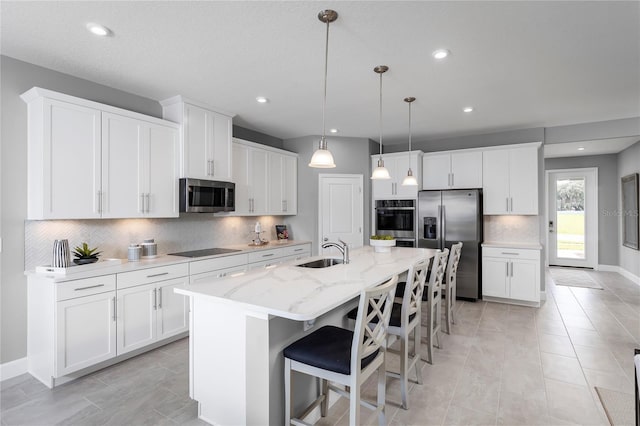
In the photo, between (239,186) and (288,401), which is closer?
(288,401)

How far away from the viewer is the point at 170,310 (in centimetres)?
333

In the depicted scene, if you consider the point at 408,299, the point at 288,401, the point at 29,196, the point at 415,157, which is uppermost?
the point at 415,157

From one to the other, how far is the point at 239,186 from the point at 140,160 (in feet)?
4.78

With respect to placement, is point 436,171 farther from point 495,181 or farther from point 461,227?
point 461,227

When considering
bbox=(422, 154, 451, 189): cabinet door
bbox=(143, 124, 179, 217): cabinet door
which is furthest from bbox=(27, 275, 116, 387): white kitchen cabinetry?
bbox=(422, 154, 451, 189): cabinet door

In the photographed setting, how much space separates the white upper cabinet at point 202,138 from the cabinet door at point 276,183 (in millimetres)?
975

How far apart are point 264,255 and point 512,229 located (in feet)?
13.1

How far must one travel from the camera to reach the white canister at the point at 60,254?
8.75 ft

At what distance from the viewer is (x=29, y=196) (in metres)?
2.77

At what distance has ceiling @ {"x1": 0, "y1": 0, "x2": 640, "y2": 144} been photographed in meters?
2.13

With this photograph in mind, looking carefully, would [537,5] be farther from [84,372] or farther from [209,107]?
[84,372]

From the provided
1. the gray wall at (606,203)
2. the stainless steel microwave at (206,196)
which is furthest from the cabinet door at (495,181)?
the stainless steel microwave at (206,196)

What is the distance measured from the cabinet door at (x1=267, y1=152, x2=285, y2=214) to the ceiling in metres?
1.15

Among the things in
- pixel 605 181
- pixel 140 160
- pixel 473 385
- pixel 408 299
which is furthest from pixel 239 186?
pixel 605 181
